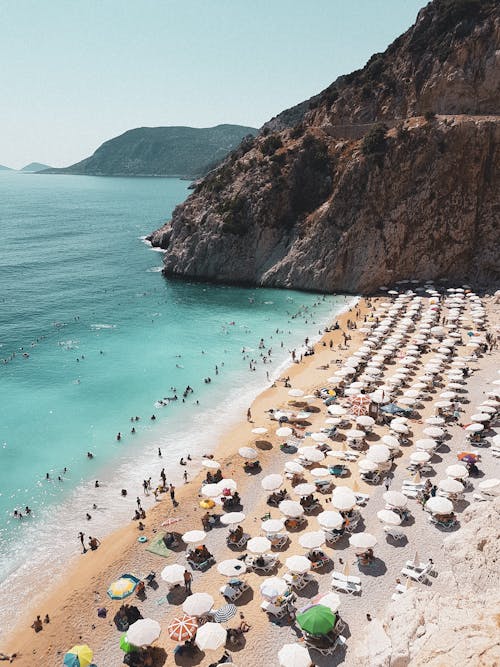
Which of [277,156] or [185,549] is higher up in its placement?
[277,156]

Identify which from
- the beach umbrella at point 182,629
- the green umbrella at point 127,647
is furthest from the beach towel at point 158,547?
the green umbrella at point 127,647

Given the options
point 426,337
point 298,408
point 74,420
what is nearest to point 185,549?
point 298,408

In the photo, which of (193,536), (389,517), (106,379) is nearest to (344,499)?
(389,517)

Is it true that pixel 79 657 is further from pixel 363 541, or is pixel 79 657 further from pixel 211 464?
Result: pixel 211 464

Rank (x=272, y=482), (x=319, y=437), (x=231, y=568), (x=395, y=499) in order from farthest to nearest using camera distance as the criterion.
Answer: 1. (x=319, y=437)
2. (x=272, y=482)
3. (x=395, y=499)
4. (x=231, y=568)

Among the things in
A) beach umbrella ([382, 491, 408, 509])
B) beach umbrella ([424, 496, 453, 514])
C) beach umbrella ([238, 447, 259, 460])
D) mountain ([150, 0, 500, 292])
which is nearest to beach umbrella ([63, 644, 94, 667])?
beach umbrella ([238, 447, 259, 460])

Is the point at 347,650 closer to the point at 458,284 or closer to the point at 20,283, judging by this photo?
the point at 458,284
